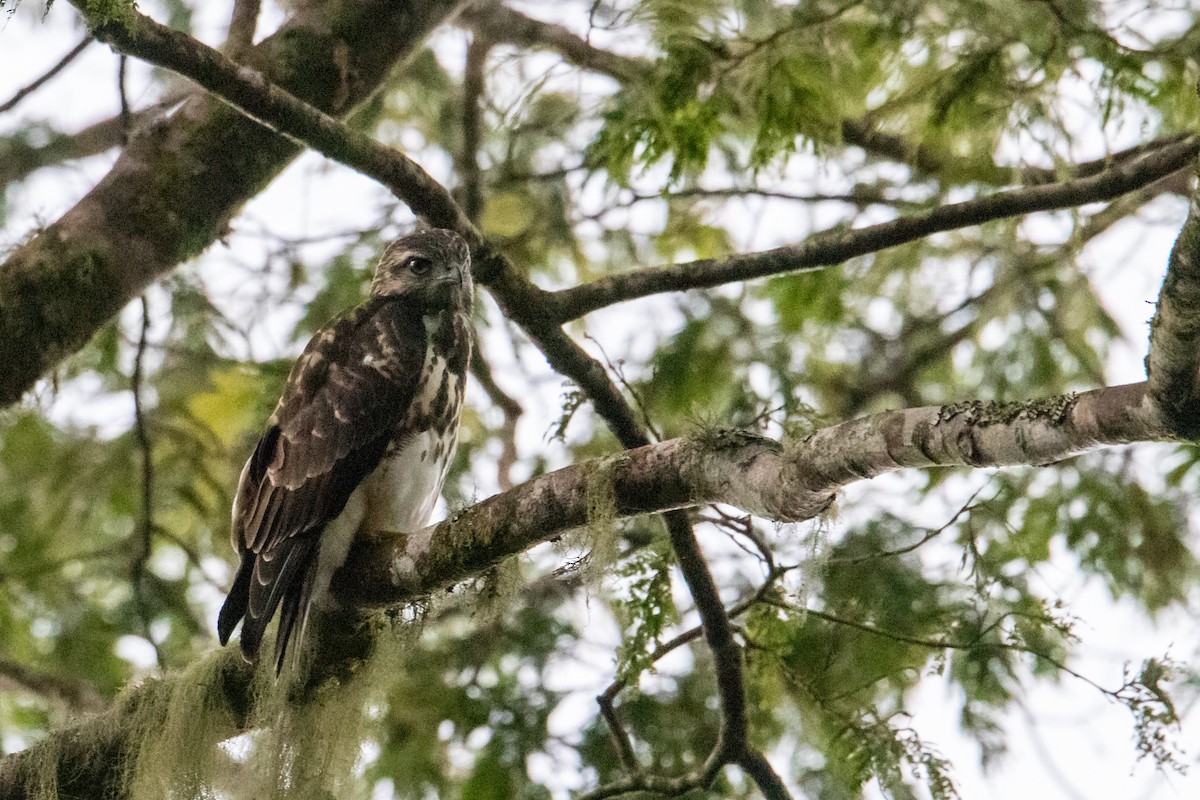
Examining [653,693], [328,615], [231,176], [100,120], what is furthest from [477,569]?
[100,120]

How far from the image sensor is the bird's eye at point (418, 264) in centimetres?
499

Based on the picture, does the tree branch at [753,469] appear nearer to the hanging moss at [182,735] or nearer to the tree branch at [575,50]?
the hanging moss at [182,735]

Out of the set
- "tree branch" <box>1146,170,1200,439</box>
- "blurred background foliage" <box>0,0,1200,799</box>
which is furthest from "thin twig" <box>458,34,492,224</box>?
"tree branch" <box>1146,170,1200,439</box>

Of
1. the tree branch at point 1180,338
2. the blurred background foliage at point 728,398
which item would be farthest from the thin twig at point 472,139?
the tree branch at point 1180,338

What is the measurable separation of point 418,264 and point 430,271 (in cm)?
8

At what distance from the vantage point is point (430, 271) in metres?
4.98

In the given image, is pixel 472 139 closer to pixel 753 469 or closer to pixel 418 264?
pixel 418 264

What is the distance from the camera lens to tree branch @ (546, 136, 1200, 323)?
4.15m

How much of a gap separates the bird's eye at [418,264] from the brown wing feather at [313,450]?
20 centimetres

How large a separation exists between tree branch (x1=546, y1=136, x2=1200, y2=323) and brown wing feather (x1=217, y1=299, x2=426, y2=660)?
0.66 metres

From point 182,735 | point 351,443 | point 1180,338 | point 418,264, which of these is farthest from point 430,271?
point 1180,338

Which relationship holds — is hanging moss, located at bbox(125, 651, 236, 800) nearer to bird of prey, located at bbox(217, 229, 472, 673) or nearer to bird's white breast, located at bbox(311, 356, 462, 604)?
bird of prey, located at bbox(217, 229, 472, 673)

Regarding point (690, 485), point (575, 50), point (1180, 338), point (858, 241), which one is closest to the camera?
point (1180, 338)

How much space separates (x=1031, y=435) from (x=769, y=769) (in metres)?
2.14
